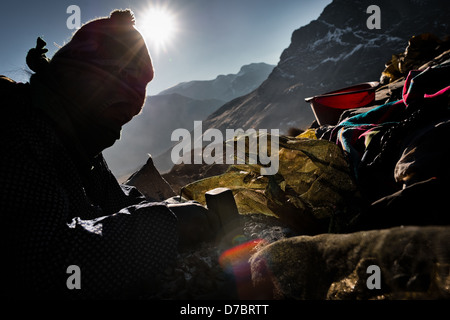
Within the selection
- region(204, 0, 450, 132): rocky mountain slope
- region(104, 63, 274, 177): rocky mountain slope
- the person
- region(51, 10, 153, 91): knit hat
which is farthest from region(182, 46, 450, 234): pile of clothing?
region(104, 63, 274, 177): rocky mountain slope

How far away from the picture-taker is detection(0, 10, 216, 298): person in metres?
0.85

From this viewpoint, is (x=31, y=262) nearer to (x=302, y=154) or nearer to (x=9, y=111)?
(x=9, y=111)

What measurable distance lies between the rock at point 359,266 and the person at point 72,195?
19.7 inches

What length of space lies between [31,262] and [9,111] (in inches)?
28.2

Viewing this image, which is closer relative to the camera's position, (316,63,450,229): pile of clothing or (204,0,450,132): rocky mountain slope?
(316,63,450,229): pile of clothing

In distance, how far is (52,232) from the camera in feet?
2.87

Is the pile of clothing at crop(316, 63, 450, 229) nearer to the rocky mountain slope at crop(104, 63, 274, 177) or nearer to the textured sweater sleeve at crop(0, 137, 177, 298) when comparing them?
the textured sweater sleeve at crop(0, 137, 177, 298)

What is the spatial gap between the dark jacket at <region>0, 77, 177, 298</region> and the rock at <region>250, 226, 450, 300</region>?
0.51 metres

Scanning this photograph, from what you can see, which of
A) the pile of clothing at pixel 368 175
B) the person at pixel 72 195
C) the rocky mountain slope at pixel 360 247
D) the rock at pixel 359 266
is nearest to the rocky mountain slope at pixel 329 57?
the pile of clothing at pixel 368 175

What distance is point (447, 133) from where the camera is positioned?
0.94 meters

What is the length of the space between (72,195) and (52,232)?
1.23 feet
